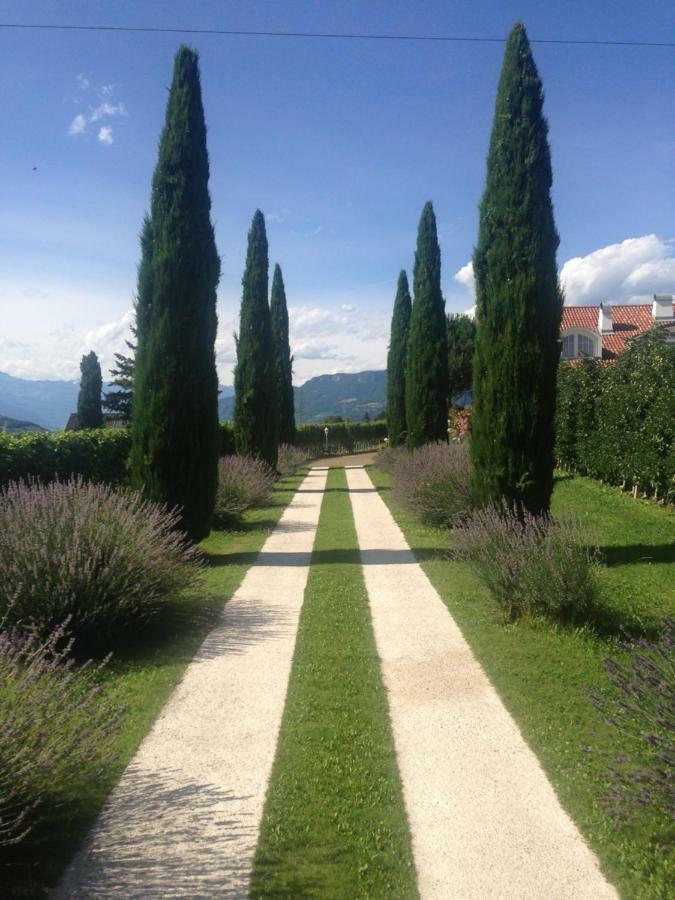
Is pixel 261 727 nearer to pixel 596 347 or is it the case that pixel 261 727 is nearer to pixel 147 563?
pixel 147 563

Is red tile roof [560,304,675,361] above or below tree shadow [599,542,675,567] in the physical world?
above

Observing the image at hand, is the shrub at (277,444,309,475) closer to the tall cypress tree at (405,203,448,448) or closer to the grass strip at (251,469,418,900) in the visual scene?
the tall cypress tree at (405,203,448,448)

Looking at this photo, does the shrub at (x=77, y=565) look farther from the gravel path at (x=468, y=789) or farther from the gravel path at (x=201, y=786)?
the gravel path at (x=468, y=789)

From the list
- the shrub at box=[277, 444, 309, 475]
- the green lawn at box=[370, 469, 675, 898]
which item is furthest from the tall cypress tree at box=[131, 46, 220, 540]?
the shrub at box=[277, 444, 309, 475]

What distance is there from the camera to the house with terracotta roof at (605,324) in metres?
36.4

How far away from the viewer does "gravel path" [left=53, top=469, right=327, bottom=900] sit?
2.62 meters

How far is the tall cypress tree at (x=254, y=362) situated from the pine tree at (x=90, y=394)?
26890 mm

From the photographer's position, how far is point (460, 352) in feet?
132

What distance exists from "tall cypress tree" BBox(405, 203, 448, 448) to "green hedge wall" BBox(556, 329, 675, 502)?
120 inches

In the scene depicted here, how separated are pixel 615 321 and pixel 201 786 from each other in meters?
41.5

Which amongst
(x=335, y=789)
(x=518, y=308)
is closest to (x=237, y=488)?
(x=518, y=308)

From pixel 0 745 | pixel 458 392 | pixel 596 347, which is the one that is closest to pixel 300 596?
pixel 0 745

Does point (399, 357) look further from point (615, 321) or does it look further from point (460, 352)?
point (615, 321)

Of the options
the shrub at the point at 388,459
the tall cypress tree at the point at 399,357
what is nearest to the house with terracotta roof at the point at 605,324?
the tall cypress tree at the point at 399,357
